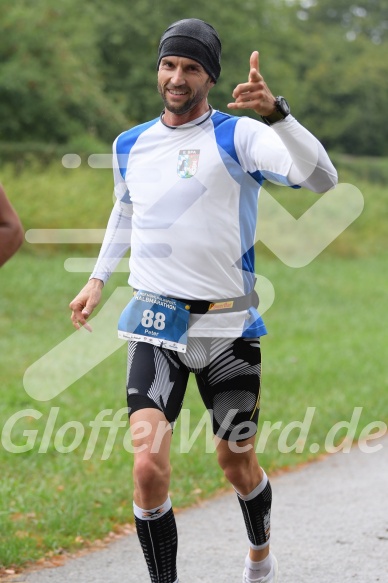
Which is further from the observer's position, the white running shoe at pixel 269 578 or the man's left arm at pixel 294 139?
the white running shoe at pixel 269 578

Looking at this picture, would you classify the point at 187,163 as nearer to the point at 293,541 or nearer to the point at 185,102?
the point at 185,102

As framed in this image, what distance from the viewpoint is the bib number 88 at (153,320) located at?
461 centimetres

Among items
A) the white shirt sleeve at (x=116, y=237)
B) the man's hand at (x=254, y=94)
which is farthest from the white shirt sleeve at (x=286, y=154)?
the white shirt sleeve at (x=116, y=237)

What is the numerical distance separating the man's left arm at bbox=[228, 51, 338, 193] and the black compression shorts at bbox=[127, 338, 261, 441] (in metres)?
0.83

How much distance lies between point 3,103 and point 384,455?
83.9 feet

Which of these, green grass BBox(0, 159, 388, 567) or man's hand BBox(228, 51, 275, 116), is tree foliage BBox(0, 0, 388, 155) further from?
man's hand BBox(228, 51, 275, 116)

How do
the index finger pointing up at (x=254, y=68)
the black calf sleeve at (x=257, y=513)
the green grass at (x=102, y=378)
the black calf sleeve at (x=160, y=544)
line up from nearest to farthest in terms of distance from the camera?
the index finger pointing up at (x=254, y=68)
the black calf sleeve at (x=160, y=544)
the black calf sleeve at (x=257, y=513)
the green grass at (x=102, y=378)

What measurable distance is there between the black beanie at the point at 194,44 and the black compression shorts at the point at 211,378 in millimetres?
1180

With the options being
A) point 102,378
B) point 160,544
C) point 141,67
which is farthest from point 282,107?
point 141,67

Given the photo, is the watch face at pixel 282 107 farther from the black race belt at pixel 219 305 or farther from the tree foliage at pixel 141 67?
the tree foliage at pixel 141 67

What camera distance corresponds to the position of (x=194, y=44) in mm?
4660

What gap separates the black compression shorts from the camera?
15.0 feet

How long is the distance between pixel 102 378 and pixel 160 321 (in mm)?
7252

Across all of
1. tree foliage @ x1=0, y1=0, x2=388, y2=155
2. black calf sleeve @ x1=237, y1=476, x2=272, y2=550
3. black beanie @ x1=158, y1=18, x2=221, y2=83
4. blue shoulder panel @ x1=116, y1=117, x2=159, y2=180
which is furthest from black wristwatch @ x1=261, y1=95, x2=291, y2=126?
tree foliage @ x1=0, y1=0, x2=388, y2=155
